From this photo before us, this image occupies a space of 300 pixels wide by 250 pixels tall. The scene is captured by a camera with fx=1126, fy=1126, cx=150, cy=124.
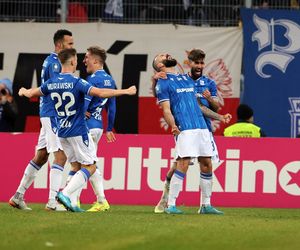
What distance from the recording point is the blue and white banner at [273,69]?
873 inches

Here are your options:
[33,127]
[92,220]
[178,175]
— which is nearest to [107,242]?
[92,220]

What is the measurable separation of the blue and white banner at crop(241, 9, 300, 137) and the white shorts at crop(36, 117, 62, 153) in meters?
7.64

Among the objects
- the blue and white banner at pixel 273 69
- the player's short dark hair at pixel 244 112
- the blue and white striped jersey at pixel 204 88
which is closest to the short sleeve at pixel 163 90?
the blue and white striped jersey at pixel 204 88

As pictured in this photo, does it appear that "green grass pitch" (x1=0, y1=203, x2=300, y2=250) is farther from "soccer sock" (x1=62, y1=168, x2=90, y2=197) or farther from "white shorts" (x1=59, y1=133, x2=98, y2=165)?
"white shorts" (x1=59, y1=133, x2=98, y2=165)

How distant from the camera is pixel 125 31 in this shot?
22.6m

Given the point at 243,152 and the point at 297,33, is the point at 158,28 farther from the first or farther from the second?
the point at 243,152

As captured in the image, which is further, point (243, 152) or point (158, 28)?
point (158, 28)

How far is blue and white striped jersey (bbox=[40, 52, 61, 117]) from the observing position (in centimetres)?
1509

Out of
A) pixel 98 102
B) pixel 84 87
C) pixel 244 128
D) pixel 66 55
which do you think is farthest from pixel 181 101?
pixel 244 128

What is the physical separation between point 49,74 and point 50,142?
0.94 m

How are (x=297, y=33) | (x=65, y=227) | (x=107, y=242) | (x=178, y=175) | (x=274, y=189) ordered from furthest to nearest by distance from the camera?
(x=297, y=33) → (x=274, y=189) → (x=178, y=175) → (x=65, y=227) → (x=107, y=242)

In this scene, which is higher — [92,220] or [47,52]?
[47,52]

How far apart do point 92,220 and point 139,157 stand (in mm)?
6408

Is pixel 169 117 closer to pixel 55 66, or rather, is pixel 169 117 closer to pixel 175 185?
pixel 175 185
